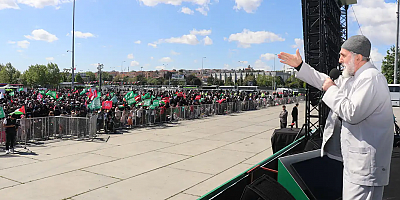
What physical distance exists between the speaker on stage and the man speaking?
51.2 inches

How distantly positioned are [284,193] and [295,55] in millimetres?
1423

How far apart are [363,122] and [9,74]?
12192cm

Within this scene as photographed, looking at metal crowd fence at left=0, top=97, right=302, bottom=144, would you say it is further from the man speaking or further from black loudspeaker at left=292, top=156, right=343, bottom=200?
the man speaking

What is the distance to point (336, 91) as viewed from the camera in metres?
2.14

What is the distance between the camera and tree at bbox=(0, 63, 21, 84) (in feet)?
331

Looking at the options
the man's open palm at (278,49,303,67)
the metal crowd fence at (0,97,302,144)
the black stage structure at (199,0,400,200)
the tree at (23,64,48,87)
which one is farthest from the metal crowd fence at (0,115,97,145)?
the tree at (23,64,48,87)

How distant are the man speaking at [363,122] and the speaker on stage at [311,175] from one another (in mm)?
1302

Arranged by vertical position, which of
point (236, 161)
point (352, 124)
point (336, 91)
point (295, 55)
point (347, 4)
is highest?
point (347, 4)

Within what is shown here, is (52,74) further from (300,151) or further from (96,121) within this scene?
(300,151)

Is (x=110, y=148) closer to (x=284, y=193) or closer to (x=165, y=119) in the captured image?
(x=165, y=119)

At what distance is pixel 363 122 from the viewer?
7.06 feet

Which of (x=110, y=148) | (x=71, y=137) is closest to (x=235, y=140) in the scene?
(x=110, y=148)

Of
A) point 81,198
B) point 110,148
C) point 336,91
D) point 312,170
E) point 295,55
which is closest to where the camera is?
point 336,91

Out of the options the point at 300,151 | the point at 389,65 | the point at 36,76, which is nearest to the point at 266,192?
the point at 300,151
